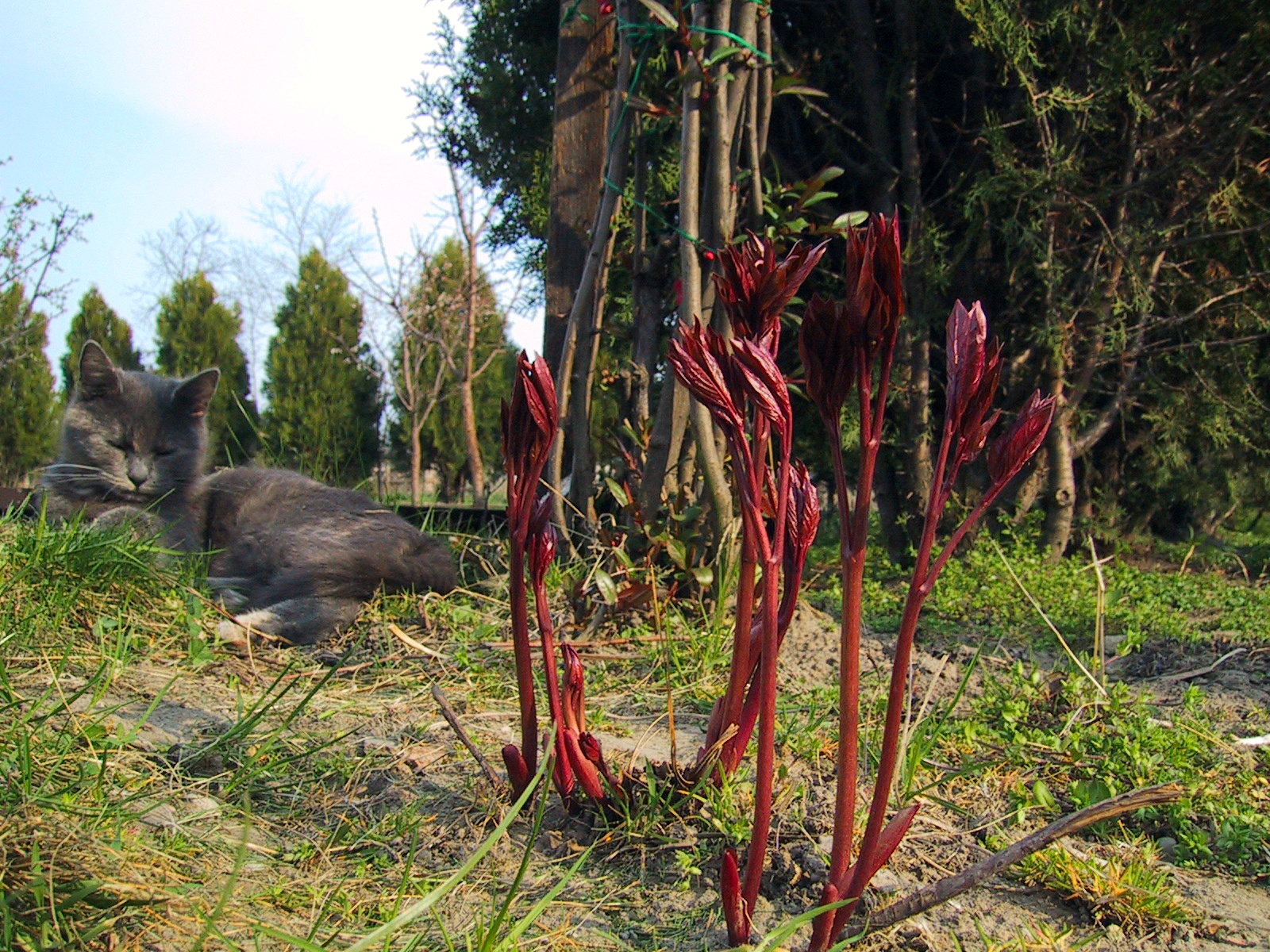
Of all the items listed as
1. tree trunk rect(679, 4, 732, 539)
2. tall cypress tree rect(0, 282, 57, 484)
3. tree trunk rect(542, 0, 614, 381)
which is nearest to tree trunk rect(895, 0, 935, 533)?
tree trunk rect(542, 0, 614, 381)

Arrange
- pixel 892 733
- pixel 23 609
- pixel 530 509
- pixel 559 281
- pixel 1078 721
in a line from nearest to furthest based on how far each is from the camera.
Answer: pixel 892 733 → pixel 530 509 → pixel 1078 721 → pixel 23 609 → pixel 559 281

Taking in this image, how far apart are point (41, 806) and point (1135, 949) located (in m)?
1.62

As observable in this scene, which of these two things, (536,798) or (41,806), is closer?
(41,806)

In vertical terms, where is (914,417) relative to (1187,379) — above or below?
below

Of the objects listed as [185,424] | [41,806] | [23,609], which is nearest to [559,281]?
[185,424]

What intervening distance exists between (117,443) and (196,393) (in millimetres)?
370

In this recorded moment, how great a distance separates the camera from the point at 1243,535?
24.2 ft

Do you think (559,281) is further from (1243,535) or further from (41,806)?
(1243,535)

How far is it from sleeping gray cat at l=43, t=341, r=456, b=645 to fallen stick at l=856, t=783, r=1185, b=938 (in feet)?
7.28

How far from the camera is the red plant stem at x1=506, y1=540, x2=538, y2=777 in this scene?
1440 millimetres

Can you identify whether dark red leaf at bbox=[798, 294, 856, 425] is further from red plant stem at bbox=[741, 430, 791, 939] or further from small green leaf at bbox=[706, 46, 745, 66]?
small green leaf at bbox=[706, 46, 745, 66]

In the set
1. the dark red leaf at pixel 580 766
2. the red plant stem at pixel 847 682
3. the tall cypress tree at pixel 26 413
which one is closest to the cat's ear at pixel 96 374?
the dark red leaf at pixel 580 766

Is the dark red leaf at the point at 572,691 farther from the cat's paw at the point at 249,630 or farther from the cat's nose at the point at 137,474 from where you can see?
the cat's nose at the point at 137,474

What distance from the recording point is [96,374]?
3486 mm
